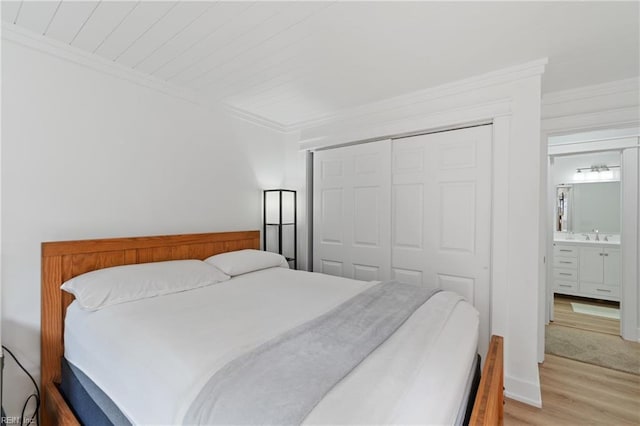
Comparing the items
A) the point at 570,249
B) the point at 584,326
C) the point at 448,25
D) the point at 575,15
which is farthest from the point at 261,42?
the point at 570,249

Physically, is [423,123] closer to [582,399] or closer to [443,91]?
[443,91]

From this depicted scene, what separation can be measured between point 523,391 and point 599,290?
3423mm

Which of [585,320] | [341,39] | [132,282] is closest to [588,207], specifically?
[585,320]

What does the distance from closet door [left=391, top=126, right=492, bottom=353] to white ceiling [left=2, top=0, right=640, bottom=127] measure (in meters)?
0.58

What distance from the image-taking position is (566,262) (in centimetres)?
463

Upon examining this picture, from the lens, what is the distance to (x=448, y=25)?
1722 mm

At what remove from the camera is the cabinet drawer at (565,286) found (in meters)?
4.55

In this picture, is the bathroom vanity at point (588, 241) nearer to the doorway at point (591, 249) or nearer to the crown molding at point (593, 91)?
the doorway at point (591, 249)

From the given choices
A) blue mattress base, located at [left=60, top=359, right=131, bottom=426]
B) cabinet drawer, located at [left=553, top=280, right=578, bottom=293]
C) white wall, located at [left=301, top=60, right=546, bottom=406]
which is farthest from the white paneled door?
cabinet drawer, located at [left=553, top=280, right=578, bottom=293]

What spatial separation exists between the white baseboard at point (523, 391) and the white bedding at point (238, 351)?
996 millimetres

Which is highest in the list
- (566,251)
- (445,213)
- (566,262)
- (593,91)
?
(593,91)

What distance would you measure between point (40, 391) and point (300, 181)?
108 inches

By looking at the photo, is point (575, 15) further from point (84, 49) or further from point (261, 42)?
point (84, 49)

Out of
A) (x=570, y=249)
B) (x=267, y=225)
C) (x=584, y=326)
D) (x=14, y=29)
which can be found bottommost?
(x=584, y=326)
